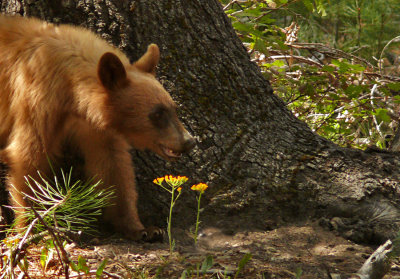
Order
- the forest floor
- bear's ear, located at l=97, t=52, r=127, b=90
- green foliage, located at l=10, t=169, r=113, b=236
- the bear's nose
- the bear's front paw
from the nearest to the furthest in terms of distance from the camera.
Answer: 1. green foliage, located at l=10, t=169, r=113, b=236
2. the forest floor
3. bear's ear, located at l=97, t=52, r=127, b=90
4. the bear's nose
5. the bear's front paw

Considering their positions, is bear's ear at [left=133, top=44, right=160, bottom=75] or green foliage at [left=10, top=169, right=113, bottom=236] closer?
green foliage at [left=10, top=169, right=113, bottom=236]

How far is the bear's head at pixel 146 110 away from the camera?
3133 millimetres

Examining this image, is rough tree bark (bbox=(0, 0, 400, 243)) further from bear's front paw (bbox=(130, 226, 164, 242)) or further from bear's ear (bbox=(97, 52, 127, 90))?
bear's ear (bbox=(97, 52, 127, 90))

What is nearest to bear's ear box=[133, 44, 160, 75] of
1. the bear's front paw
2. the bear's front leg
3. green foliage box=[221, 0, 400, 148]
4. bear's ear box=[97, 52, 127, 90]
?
bear's ear box=[97, 52, 127, 90]

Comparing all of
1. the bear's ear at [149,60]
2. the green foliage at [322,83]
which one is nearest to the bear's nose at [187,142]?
the bear's ear at [149,60]

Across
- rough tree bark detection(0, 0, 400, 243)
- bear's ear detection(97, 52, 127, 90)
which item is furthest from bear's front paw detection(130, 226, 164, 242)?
bear's ear detection(97, 52, 127, 90)

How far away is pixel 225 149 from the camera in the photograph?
3.51 meters

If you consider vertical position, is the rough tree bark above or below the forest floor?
above

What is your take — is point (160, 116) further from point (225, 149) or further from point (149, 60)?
point (225, 149)

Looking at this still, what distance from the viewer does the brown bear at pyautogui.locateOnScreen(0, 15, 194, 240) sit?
3.03m

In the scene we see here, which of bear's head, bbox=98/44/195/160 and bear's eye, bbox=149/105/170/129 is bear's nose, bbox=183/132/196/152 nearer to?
bear's head, bbox=98/44/195/160

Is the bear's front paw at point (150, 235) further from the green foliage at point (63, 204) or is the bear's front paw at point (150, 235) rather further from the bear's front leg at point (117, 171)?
the green foliage at point (63, 204)

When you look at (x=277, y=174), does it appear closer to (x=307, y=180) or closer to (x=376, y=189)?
(x=307, y=180)

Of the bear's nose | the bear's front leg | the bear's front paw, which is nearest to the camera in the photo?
the bear's nose
